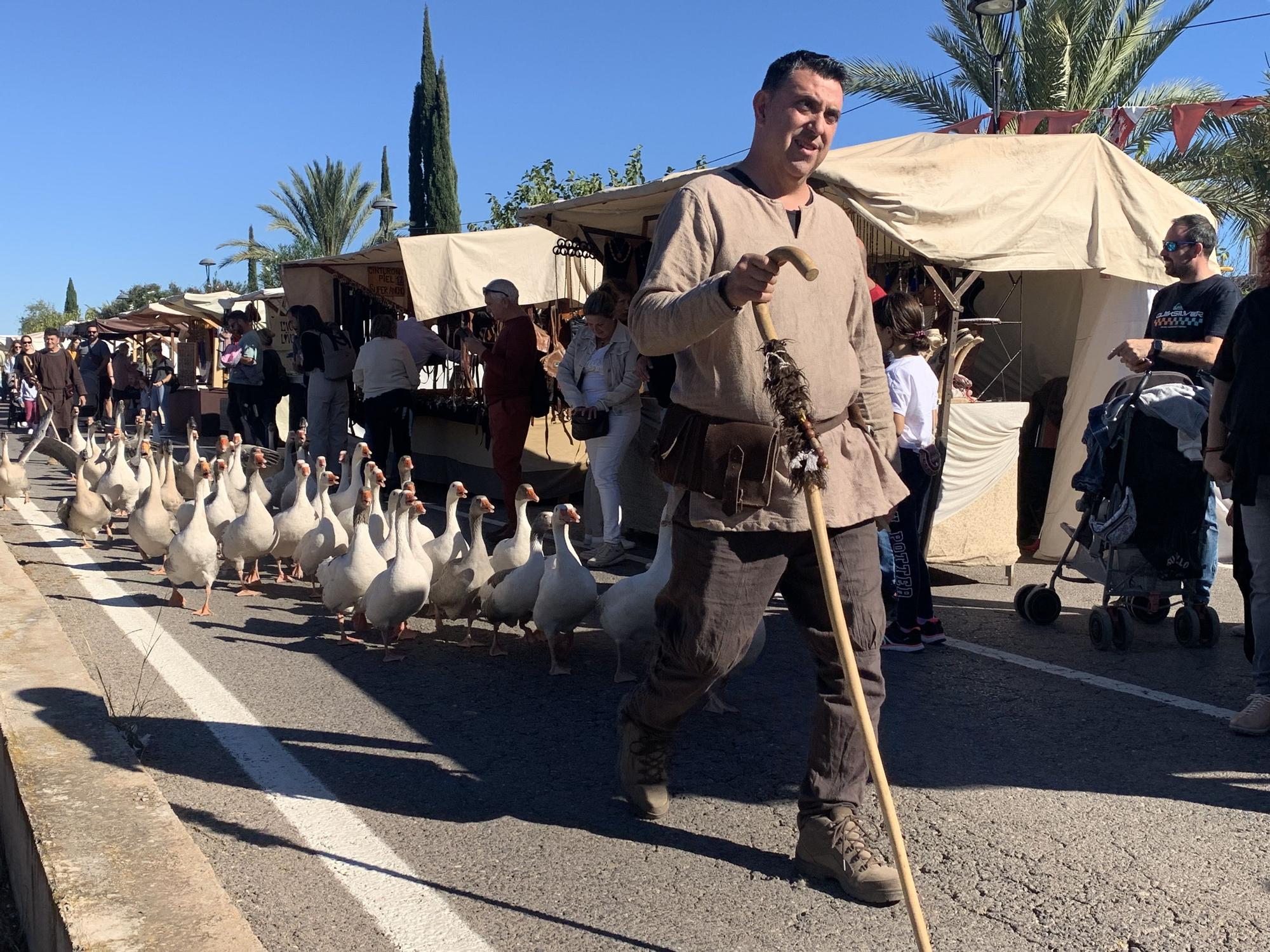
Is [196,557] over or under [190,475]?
under

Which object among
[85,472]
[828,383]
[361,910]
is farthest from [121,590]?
[828,383]

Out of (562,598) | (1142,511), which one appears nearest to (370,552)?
(562,598)

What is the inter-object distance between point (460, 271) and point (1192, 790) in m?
9.67

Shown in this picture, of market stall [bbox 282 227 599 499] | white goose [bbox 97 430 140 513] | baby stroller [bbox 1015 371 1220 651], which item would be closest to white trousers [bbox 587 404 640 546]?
market stall [bbox 282 227 599 499]

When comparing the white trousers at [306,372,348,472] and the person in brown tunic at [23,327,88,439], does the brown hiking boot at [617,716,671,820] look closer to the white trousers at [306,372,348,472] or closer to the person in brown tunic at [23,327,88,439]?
the white trousers at [306,372,348,472]

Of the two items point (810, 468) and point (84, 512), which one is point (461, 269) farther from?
point (810, 468)

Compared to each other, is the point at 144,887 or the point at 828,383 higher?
the point at 828,383

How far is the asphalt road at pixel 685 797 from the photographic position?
3.20 metres

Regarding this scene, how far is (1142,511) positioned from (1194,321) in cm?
104

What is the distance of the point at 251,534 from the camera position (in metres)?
7.64

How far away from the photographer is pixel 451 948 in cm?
305

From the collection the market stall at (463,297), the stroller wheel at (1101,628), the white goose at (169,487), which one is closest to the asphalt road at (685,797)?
the stroller wheel at (1101,628)

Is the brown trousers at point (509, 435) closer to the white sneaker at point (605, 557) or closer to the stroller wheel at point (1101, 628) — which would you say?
the white sneaker at point (605, 557)

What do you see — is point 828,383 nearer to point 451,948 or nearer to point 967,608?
point 451,948
